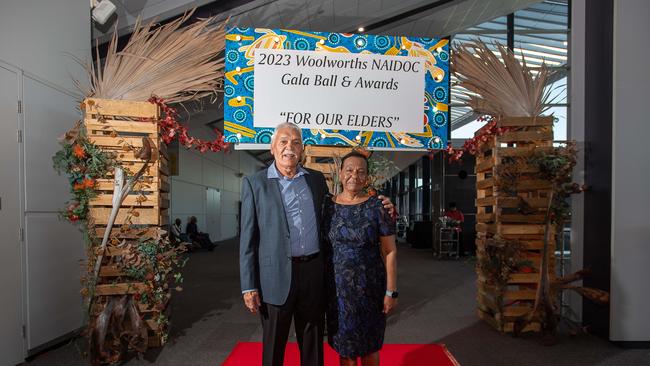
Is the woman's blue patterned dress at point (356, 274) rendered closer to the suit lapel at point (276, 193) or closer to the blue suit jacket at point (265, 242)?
the blue suit jacket at point (265, 242)

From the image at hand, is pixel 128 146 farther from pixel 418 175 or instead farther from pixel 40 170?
pixel 418 175

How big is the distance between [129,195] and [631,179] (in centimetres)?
423

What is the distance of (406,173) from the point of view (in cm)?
1930

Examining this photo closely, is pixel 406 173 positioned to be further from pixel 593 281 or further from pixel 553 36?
pixel 593 281

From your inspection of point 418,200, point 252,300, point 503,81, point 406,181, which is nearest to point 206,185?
point 418,200

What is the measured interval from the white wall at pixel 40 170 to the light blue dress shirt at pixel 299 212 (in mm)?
2392

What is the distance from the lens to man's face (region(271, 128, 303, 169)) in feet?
6.65

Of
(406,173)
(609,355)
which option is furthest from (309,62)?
(406,173)

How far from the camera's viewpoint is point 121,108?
131 inches

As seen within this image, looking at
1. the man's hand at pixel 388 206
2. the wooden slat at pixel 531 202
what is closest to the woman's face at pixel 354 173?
the man's hand at pixel 388 206

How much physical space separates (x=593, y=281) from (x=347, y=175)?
10.0 feet

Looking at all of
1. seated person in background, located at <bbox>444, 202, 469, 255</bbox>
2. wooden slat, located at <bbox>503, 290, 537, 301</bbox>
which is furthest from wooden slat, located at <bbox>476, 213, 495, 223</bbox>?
seated person in background, located at <bbox>444, 202, 469, 255</bbox>

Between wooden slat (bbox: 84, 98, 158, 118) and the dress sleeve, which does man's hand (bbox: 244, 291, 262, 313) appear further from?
wooden slat (bbox: 84, 98, 158, 118)

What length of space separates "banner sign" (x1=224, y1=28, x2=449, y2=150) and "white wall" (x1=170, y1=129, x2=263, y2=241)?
9.01 meters
